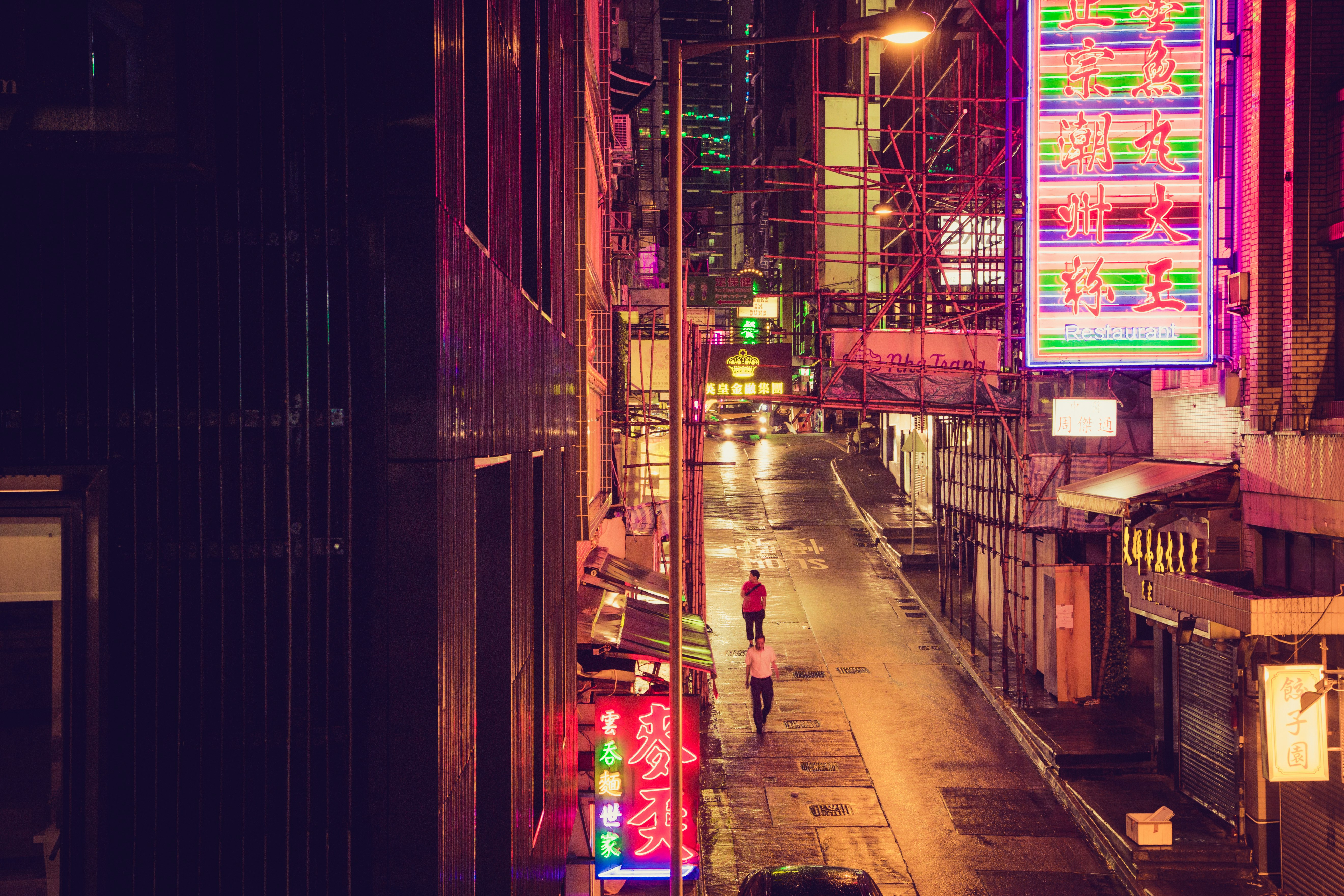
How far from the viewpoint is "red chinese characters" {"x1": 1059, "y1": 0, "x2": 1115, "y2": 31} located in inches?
540

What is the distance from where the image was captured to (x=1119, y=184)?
13680mm

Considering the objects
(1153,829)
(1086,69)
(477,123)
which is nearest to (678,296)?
(477,123)

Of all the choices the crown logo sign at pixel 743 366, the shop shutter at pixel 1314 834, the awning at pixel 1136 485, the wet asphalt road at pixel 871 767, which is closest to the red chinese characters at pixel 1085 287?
the awning at pixel 1136 485

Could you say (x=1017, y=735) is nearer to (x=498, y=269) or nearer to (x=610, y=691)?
(x=610, y=691)

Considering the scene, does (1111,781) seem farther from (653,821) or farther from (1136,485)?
(653,821)

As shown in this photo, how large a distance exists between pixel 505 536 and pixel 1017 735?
48.2ft

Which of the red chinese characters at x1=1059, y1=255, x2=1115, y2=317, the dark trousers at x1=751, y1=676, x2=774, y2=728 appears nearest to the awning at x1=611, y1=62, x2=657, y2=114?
the red chinese characters at x1=1059, y1=255, x2=1115, y2=317

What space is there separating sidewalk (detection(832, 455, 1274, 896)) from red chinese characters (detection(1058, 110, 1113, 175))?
9.24 m

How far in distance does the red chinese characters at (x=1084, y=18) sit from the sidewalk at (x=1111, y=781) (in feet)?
36.7

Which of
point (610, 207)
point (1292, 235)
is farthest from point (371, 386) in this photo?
point (610, 207)

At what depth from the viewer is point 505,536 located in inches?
258

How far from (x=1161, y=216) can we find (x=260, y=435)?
1303cm

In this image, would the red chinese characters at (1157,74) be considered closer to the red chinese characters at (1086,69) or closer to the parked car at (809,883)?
the red chinese characters at (1086,69)

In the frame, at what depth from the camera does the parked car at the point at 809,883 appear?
9.38 m
